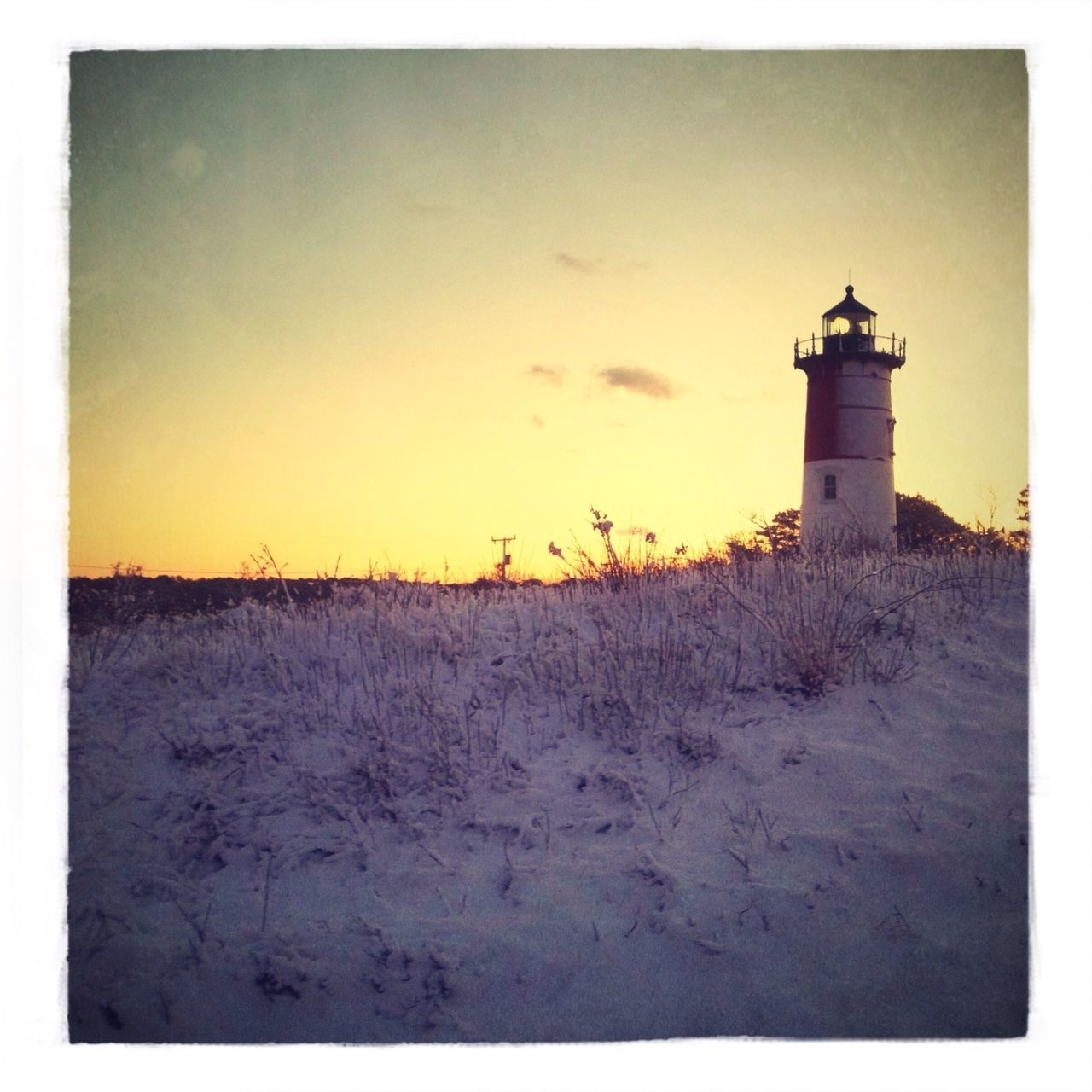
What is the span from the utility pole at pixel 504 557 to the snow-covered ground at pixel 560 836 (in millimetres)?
593

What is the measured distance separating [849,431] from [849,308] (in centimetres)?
383

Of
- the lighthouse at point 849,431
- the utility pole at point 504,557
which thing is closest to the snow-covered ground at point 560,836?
the utility pole at point 504,557

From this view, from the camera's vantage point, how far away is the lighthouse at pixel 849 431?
4.91 m

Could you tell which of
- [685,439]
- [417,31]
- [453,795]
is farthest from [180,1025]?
[417,31]

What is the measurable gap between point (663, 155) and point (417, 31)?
1.28 meters

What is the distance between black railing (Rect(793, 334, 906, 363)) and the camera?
445cm

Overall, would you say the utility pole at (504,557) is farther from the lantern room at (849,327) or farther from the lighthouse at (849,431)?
the lantern room at (849,327)

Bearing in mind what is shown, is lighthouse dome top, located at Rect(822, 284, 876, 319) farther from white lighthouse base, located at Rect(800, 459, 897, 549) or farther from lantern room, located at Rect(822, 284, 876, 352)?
white lighthouse base, located at Rect(800, 459, 897, 549)

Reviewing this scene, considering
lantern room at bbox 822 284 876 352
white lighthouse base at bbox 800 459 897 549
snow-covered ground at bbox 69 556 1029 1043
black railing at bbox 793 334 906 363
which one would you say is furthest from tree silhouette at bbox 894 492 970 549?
lantern room at bbox 822 284 876 352

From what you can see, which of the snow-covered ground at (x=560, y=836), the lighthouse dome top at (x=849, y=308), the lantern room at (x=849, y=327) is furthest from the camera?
the lantern room at (x=849, y=327)

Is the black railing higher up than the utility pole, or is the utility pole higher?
the black railing

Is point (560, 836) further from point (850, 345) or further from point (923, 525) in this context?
point (850, 345)

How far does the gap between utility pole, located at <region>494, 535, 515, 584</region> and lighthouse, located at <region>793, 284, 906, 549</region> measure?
2027mm

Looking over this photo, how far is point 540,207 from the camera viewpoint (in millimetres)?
3898
